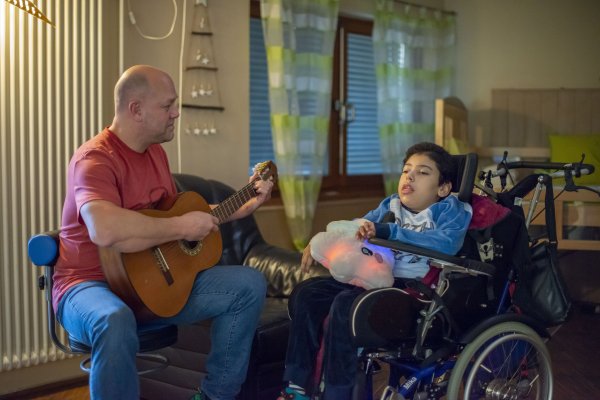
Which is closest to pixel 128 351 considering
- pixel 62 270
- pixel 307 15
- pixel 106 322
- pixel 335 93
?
pixel 106 322

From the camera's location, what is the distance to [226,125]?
380 centimetres

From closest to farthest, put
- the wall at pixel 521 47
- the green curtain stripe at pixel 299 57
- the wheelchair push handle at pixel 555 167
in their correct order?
1. the wheelchair push handle at pixel 555 167
2. the green curtain stripe at pixel 299 57
3. the wall at pixel 521 47

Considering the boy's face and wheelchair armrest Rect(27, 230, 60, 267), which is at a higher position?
the boy's face

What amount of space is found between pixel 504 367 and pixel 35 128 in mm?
1932

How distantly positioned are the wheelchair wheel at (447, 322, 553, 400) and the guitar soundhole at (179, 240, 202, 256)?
83 cm

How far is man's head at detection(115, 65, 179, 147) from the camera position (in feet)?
7.36

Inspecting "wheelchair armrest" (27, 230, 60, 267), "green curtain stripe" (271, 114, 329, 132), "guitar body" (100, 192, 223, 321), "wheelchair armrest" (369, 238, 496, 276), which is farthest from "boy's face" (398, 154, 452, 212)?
"green curtain stripe" (271, 114, 329, 132)

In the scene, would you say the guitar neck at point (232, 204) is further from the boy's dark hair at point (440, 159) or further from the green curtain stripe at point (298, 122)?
the green curtain stripe at point (298, 122)

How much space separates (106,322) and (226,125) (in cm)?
201

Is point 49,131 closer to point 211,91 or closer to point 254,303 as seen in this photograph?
point 211,91

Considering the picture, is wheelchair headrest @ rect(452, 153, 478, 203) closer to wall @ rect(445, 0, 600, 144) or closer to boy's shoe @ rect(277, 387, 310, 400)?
boy's shoe @ rect(277, 387, 310, 400)

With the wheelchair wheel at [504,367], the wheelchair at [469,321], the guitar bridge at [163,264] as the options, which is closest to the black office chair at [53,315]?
the guitar bridge at [163,264]

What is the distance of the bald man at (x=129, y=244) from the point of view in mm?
1943

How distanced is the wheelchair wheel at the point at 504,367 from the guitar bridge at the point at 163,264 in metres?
0.85
